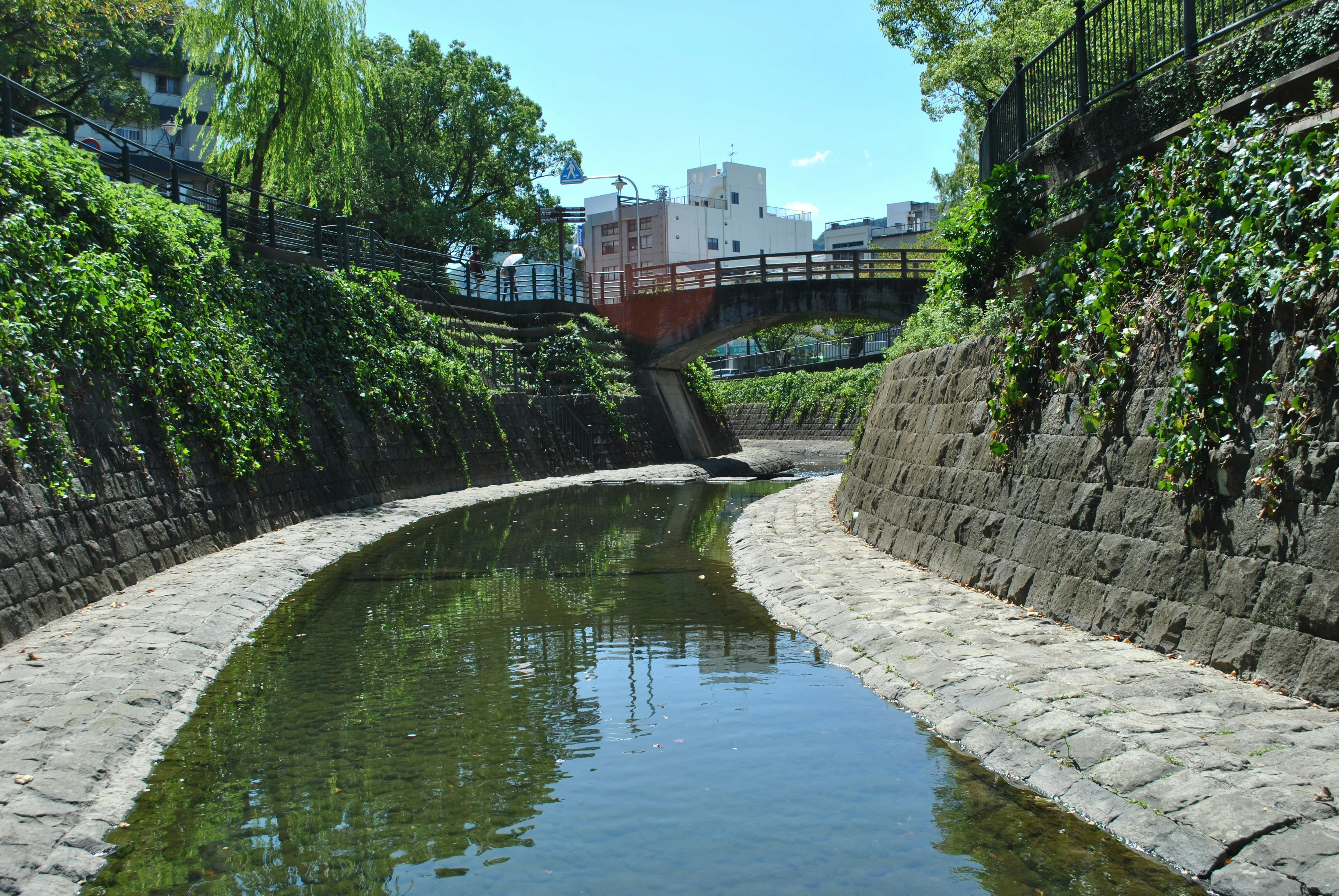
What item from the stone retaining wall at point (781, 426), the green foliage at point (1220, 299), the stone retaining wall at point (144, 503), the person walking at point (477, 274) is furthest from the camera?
the stone retaining wall at point (781, 426)

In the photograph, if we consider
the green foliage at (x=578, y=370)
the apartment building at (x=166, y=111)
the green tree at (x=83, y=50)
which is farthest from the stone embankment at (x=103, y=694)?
the apartment building at (x=166, y=111)

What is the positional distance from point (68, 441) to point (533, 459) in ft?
59.6

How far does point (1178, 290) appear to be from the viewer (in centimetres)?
745

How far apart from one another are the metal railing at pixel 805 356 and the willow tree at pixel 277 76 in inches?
1125

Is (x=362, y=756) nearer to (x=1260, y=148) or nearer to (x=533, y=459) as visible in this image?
(x=1260, y=148)

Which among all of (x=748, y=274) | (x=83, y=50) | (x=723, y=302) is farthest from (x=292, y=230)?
(x=83, y=50)

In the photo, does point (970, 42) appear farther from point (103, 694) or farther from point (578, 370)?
point (103, 694)

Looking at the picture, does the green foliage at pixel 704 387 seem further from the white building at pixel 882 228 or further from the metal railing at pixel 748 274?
the white building at pixel 882 228

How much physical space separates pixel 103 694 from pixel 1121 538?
23.0 feet

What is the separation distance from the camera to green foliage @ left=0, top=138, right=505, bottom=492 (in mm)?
9992

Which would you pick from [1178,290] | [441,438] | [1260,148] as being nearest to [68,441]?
[1178,290]

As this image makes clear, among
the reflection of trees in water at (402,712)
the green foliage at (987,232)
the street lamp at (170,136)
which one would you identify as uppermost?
the street lamp at (170,136)

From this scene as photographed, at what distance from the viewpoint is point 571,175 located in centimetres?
4934

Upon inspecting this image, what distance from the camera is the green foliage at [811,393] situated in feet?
152
